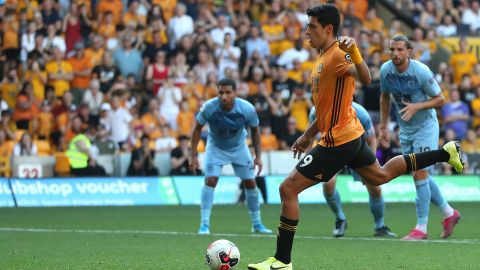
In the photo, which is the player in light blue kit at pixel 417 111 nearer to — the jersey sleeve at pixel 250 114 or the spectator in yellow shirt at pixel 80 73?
the jersey sleeve at pixel 250 114

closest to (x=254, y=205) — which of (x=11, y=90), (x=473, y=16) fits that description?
(x=11, y=90)

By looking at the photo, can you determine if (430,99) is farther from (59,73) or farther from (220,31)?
(220,31)

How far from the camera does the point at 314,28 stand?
1016 cm

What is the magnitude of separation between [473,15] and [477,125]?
4839mm

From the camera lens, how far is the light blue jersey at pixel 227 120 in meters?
15.9

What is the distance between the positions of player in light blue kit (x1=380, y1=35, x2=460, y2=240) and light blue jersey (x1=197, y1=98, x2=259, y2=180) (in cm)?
225

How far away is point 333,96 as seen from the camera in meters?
10.3

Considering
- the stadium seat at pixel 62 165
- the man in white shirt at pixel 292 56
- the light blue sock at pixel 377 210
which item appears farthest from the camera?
the man in white shirt at pixel 292 56

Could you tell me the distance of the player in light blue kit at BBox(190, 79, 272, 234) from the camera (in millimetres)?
15883

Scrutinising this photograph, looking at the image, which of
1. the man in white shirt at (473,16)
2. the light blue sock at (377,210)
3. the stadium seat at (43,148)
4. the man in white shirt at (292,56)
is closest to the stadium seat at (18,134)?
the stadium seat at (43,148)

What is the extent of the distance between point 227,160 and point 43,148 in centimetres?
903

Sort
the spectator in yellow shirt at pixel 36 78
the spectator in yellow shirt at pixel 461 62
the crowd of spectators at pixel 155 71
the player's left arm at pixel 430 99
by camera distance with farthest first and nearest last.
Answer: the spectator in yellow shirt at pixel 461 62, the spectator in yellow shirt at pixel 36 78, the crowd of spectators at pixel 155 71, the player's left arm at pixel 430 99

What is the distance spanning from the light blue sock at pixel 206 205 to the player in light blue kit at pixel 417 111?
2.99 meters

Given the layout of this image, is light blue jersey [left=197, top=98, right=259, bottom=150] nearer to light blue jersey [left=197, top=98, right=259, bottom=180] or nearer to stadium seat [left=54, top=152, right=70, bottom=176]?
light blue jersey [left=197, top=98, right=259, bottom=180]
